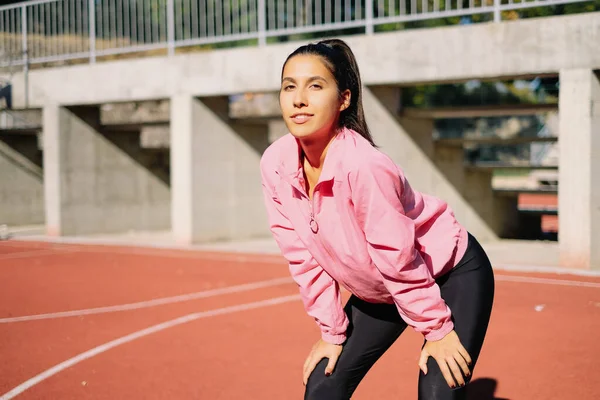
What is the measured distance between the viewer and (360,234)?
2908mm

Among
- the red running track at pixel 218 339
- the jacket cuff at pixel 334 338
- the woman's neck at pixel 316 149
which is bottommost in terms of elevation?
the red running track at pixel 218 339

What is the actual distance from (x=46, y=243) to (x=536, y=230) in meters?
11.1

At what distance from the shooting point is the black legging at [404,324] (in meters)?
2.97

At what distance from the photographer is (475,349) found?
3.00 metres

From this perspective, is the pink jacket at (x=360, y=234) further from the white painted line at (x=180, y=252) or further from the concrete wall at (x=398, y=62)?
the white painted line at (x=180, y=252)

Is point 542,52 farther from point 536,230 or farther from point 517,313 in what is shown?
point 536,230

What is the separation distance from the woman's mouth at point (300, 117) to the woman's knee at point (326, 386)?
97 cm

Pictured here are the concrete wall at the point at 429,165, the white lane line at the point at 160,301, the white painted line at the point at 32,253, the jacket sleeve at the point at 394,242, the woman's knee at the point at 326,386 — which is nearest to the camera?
the jacket sleeve at the point at 394,242

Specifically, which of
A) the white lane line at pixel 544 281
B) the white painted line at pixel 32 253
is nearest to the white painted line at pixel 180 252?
the white painted line at pixel 32 253

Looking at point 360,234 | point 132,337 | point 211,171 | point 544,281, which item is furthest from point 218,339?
point 211,171

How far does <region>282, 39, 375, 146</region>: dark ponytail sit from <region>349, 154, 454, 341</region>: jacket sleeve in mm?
305

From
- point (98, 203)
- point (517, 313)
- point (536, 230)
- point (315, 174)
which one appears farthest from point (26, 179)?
point (315, 174)

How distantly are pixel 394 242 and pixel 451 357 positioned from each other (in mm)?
488

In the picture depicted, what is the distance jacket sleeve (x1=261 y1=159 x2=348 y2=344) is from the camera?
314cm
